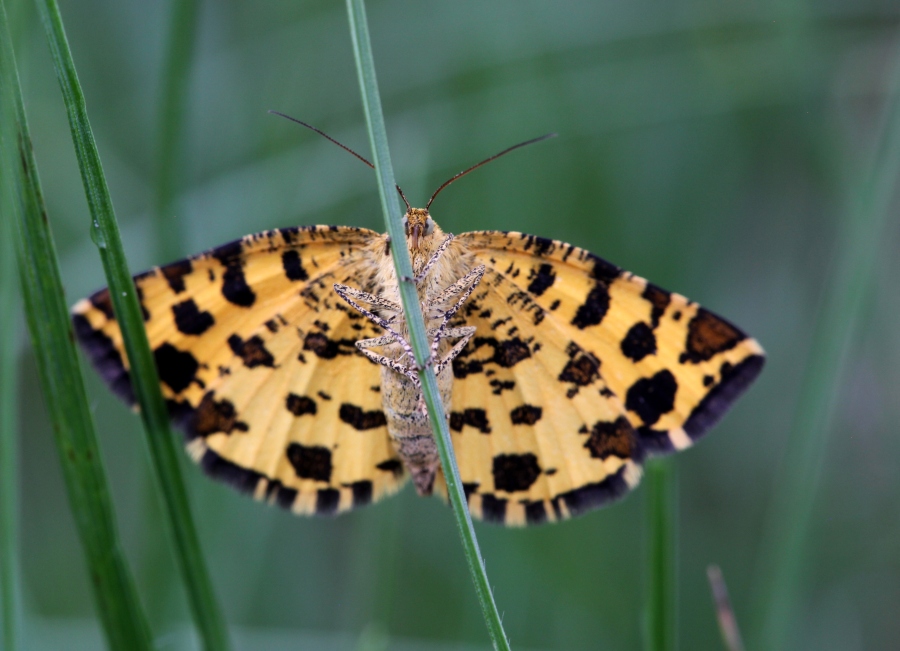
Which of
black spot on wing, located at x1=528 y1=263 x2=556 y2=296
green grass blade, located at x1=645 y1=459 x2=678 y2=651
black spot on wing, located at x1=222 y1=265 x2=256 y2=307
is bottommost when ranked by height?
green grass blade, located at x1=645 y1=459 x2=678 y2=651

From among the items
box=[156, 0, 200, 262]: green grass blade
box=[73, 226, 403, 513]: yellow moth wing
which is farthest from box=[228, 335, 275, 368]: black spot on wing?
box=[156, 0, 200, 262]: green grass blade

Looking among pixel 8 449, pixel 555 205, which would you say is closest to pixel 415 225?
pixel 8 449

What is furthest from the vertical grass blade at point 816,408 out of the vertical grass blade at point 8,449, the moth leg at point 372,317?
the vertical grass blade at point 8,449

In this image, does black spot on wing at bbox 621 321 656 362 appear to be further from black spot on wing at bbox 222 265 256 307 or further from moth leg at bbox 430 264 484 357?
black spot on wing at bbox 222 265 256 307

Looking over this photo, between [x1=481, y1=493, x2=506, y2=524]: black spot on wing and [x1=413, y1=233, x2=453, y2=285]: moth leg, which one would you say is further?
[x1=481, y1=493, x2=506, y2=524]: black spot on wing

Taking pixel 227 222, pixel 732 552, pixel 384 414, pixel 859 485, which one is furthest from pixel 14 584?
pixel 859 485

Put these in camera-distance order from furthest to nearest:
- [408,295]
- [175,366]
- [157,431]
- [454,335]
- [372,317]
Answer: [175,366] → [454,335] → [372,317] → [157,431] → [408,295]

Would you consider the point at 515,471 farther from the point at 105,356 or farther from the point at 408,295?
the point at 105,356
